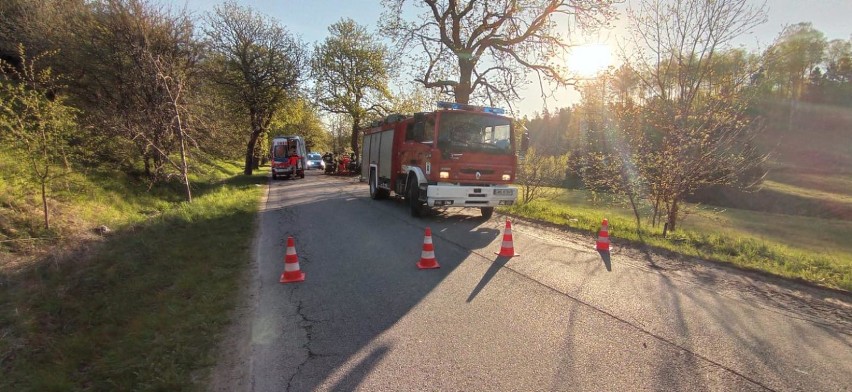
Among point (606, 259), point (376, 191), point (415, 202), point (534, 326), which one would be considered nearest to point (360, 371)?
point (534, 326)

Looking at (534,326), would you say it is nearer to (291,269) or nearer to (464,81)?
(291,269)

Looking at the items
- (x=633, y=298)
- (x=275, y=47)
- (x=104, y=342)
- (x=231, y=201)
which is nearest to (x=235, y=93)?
(x=275, y=47)

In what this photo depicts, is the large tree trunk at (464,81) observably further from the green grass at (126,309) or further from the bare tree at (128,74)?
the green grass at (126,309)

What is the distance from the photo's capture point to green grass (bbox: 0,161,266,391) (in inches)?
140

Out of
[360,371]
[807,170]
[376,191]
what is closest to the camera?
[360,371]

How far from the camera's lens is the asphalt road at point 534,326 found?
3.28 metres

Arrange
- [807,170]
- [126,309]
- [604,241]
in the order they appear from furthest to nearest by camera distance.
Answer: [807,170] → [604,241] → [126,309]

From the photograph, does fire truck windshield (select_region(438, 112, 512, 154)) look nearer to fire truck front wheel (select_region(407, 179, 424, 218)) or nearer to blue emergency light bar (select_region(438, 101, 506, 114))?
blue emergency light bar (select_region(438, 101, 506, 114))

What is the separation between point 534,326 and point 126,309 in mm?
4770

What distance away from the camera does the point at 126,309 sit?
5145mm

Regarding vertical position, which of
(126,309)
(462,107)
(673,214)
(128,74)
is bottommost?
(126,309)

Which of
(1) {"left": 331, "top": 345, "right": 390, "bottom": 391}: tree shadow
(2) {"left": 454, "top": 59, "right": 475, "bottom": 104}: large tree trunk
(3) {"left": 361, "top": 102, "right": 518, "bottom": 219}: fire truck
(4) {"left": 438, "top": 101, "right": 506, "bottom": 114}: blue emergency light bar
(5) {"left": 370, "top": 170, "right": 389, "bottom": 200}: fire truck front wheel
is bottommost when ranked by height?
(1) {"left": 331, "top": 345, "right": 390, "bottom": 391}: tree shadow

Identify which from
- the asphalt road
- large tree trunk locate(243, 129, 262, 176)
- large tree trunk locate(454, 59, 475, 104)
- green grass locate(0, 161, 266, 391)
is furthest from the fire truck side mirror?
large tree trunk locate(243, 129, 262, 176)

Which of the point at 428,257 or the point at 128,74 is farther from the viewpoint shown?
the point at 128,74
